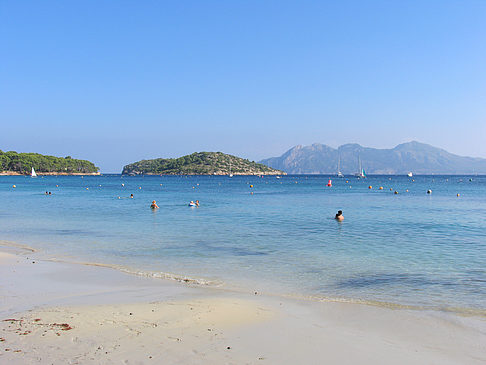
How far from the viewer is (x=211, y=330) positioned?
941 centimetres

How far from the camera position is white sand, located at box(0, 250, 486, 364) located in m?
7.98

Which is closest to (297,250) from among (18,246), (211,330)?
(211,330)

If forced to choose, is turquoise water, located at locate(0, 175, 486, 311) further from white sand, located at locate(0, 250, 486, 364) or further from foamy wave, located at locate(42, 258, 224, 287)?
white sand, located at locate(0, 250, 486, 364)

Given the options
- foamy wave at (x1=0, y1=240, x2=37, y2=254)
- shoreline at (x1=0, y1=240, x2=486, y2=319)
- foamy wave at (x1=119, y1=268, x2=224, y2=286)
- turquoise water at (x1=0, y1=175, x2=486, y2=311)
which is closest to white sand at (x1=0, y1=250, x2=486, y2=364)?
shoreline at (x1=0, y1=240, x2=486, y2=319)

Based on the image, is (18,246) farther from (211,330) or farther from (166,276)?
(211,330)

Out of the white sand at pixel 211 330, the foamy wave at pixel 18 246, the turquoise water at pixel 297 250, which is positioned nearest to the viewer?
the white sand at pixel 211 330

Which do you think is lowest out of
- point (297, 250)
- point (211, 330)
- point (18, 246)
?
point (297, 250)

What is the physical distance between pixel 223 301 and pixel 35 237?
61.1ft

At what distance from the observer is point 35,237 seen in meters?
25.7

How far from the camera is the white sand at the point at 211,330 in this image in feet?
26.2

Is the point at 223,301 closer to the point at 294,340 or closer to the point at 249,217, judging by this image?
the point at 294,340

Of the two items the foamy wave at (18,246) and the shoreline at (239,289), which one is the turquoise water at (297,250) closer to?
the shoreline at (239,289)

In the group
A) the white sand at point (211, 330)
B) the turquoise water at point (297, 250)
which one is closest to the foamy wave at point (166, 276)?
the turquoise water at point (297, 250)

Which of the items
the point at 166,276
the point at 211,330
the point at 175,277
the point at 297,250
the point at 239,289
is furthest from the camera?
the point at 297,250
